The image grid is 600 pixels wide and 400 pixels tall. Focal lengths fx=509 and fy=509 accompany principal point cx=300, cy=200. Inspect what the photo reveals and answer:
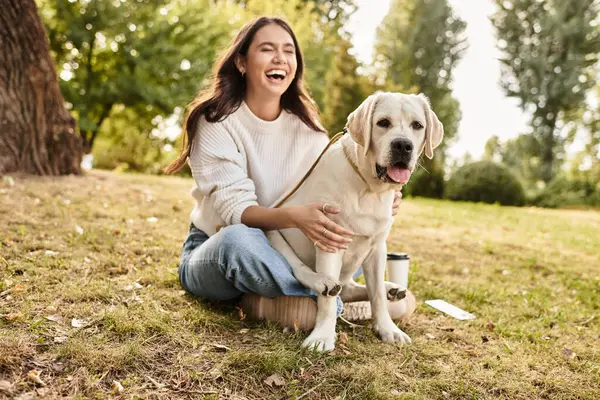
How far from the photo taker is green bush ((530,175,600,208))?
60.0 feet

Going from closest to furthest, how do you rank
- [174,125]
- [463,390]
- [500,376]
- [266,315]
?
1. [463,390]
2. [500,376]
3. [266,315]
4. [174,125]

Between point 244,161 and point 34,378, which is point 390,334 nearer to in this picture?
point 244,161

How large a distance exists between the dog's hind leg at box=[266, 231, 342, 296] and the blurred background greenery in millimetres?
8789

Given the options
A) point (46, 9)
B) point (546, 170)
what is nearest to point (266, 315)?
point (46, 9)

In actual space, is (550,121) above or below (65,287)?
above

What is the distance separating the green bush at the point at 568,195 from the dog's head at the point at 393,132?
17.1 m

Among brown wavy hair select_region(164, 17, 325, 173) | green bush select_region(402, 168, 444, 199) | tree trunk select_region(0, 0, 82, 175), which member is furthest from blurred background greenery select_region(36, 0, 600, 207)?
brown wavy hair select_region(164, 17, 325, 173)

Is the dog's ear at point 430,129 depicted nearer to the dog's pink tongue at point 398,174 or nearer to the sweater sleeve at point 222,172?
the dog's pink tongue at point 398,174

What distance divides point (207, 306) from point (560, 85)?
25.5m

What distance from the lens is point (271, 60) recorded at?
3350 mm

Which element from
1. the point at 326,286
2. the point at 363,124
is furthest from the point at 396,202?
the point at 326,286

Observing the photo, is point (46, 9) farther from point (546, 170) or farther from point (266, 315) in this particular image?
point (546, 170)

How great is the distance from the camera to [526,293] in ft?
14.9

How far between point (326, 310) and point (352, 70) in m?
14.0
